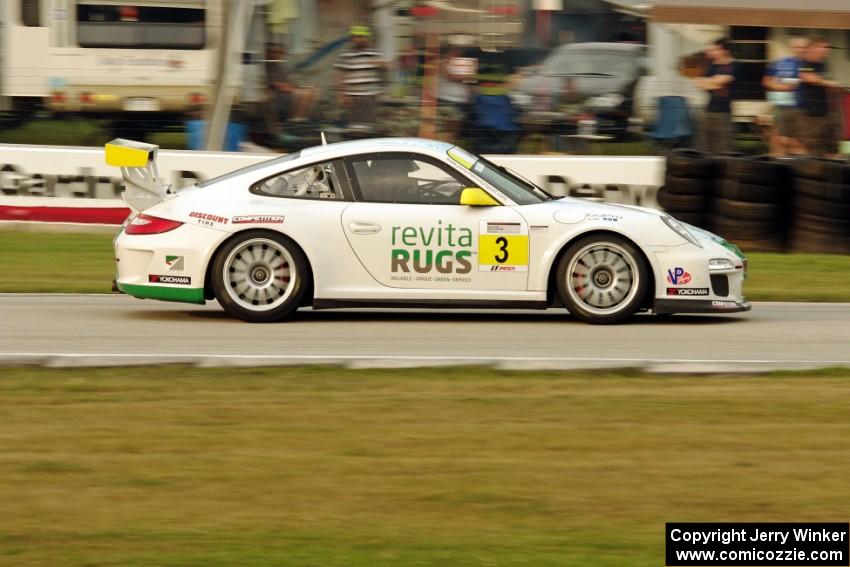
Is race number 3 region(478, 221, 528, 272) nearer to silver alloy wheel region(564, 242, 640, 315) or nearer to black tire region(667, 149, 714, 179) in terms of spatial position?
silver alloy wheel region(564, 242, 640, 315)

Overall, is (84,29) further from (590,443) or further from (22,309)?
(590,443)

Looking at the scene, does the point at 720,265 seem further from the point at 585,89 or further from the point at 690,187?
the point at 585,89

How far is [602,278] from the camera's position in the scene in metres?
9.66

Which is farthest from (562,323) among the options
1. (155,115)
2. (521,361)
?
(155,115)

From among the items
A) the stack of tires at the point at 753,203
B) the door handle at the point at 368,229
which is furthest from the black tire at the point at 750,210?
the door handle at the point at 368,229

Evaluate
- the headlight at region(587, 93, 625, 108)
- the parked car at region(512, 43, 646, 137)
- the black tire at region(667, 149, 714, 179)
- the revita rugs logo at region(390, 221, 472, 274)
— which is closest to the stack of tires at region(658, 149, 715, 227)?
the black tire at region(667, 149, 714, 179)

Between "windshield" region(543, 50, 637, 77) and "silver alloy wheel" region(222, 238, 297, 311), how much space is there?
7079 mm

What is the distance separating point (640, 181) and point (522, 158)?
4.19 feet

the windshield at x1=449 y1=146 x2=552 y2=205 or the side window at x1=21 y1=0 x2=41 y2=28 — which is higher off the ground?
the side window at x1=21 y1=0 x2=41 y2=28

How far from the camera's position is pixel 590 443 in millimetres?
6336

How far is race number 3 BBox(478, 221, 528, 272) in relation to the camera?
955cm

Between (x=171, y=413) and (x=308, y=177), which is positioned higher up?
(x=308, y=177)

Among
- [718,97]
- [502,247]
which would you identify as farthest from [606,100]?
[502,247]

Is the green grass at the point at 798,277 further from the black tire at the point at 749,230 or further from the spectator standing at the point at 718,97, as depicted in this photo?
the spectator standing at the point at 718,97
